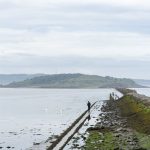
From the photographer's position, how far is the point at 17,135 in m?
49.2

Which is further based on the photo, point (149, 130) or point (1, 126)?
point (1, 126)

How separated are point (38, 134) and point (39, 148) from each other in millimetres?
15387

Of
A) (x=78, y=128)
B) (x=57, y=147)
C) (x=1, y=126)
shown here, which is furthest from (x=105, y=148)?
(x=1, y=126)

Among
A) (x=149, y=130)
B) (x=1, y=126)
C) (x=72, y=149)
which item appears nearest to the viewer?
(x=72, y=149)

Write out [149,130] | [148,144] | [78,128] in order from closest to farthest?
[148,144], [149,130], [78,128]

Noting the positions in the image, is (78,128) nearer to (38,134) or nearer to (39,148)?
(38,134)

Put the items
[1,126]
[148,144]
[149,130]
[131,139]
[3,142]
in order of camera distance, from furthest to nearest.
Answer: [1,126] < [3,142] < [149,130] < [131,139] < [148,144]

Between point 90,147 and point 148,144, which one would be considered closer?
point 148,144

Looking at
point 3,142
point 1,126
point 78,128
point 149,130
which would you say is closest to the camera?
point 149,130

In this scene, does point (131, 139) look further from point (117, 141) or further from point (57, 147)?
point (57, 147)

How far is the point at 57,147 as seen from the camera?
3294 cm

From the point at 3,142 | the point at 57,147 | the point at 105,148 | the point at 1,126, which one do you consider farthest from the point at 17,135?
the point at 105,148

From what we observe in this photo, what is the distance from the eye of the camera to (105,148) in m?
30.5

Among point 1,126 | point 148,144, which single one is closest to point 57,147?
point 148,144
